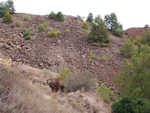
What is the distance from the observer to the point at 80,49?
612 inches

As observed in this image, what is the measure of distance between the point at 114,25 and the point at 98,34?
27.1 feet

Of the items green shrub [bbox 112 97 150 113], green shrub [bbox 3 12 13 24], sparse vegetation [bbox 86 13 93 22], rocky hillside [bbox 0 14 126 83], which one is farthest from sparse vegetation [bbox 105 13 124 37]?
green shrub [bbox 112 97 150 113]

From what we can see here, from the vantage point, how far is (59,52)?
46.1 feet

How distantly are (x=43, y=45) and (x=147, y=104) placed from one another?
11.9 meters

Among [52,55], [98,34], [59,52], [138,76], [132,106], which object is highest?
[98,34]

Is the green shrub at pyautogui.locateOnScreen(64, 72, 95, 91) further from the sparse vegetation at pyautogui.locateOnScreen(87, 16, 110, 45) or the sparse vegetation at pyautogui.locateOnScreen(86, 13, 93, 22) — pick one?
the sparse vegetation at pyautogui.locateOnScreen(86, 13, 93, 22)

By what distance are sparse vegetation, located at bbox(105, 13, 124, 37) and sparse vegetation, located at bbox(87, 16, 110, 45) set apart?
6.55 metres

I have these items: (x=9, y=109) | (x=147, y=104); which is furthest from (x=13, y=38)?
(x=147, y=104)

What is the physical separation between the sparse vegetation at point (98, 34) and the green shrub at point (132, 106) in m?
12.3

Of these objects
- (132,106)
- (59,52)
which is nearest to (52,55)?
(59,52)

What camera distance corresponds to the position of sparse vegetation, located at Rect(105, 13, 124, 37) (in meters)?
23.4

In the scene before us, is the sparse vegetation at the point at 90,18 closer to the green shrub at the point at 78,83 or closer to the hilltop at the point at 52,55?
the hilltop at the point at 52,55

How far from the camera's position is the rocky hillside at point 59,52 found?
40.5 feet

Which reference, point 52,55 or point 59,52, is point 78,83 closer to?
point 52,55
